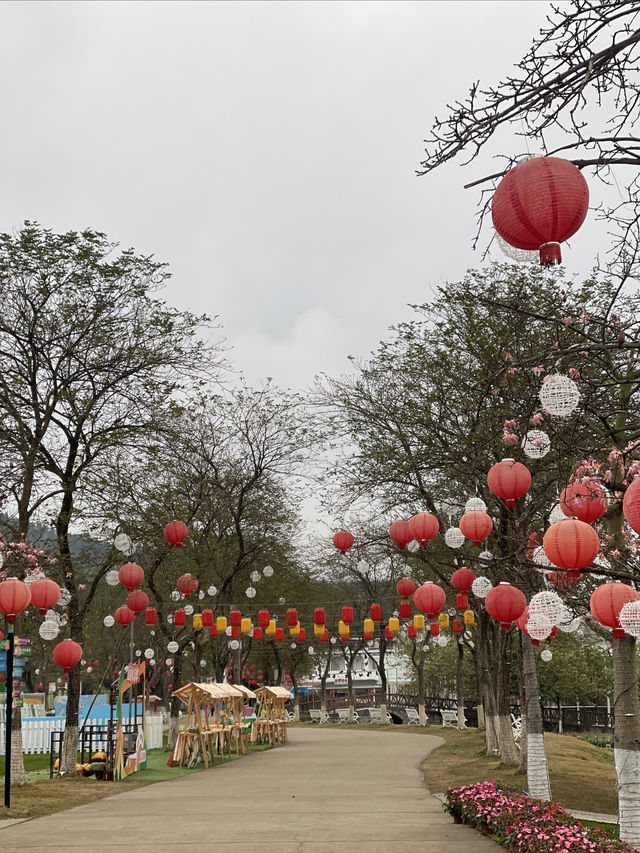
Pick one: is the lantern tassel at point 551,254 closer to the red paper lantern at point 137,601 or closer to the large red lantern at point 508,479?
the large red lantern at point 508,479

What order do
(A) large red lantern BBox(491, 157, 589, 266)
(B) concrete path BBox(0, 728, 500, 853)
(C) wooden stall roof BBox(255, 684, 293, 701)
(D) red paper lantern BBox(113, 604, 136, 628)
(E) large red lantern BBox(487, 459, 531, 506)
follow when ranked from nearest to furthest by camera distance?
1. (A) large red lantern BBox(491, 157, 589, 266)
2. (E) large red lantern BBox(487, 459, 531, 506)
3. (B) concrete path BBox(0, 728, 500, 853)
4. (D) red paper lantern BBox(113, 604, 136, 628)
5. (C) wooden stall roof BBox(255, 684, 293, 701)

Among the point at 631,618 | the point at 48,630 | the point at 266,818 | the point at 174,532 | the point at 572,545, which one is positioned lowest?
the point at 266,818

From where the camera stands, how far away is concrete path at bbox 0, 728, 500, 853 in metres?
10.4

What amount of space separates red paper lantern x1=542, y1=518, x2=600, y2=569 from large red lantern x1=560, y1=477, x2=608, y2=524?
44cm

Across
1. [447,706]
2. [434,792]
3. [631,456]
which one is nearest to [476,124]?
[631,456]

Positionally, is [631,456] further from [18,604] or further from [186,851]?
[18,604]

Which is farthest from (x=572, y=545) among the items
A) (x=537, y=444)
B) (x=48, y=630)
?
(x=48, y=630)

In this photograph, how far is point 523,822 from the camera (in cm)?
955

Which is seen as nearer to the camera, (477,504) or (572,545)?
(572,545)

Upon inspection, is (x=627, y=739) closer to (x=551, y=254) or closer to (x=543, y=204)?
(x=551, y=254)

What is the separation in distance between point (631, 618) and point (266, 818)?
7.95 m

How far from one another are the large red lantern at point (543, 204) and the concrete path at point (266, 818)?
7.35 metres

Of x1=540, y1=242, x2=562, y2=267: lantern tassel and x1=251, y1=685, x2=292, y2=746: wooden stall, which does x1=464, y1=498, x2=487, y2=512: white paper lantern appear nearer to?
x1=540, y1=242, x2=562, y2=267: lantern tassel

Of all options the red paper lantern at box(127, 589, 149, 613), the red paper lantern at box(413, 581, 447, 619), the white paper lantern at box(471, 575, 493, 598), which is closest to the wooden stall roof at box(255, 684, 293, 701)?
the red paper lantern at box(127, 589, 149, 613)
